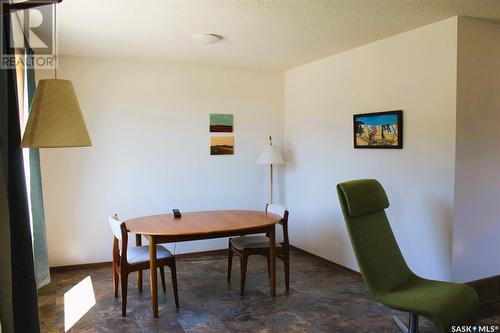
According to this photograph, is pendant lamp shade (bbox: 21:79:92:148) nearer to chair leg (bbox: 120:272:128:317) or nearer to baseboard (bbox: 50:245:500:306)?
chair leg (bbox: 120:272:128:317)

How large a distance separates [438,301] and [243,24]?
2490 mm

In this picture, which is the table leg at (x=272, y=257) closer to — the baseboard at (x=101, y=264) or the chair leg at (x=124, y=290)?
the chair leg at (x=124, y=290)

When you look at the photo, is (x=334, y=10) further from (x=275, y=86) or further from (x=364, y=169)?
(x=275, y=86)

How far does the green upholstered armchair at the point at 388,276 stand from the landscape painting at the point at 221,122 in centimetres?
247

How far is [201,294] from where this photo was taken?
3.67m

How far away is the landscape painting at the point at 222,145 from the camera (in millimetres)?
5004

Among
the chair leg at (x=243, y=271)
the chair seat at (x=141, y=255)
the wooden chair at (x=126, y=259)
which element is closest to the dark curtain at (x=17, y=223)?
the wooden chair at (x=126, y=259)

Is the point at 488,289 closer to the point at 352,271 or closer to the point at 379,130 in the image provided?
the point at 352,271

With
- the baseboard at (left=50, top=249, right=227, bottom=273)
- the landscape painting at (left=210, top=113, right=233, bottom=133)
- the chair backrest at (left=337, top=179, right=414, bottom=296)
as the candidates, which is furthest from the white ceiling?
the baseboard at (left=50, top=249, right=227, bottom=273)

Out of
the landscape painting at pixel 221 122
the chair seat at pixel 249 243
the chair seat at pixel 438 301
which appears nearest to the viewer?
the chair seat at pixel 438 301

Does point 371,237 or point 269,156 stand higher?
point 269,156

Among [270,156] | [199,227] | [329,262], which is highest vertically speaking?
[270,156]

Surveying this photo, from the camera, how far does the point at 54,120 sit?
1585 millimetres
